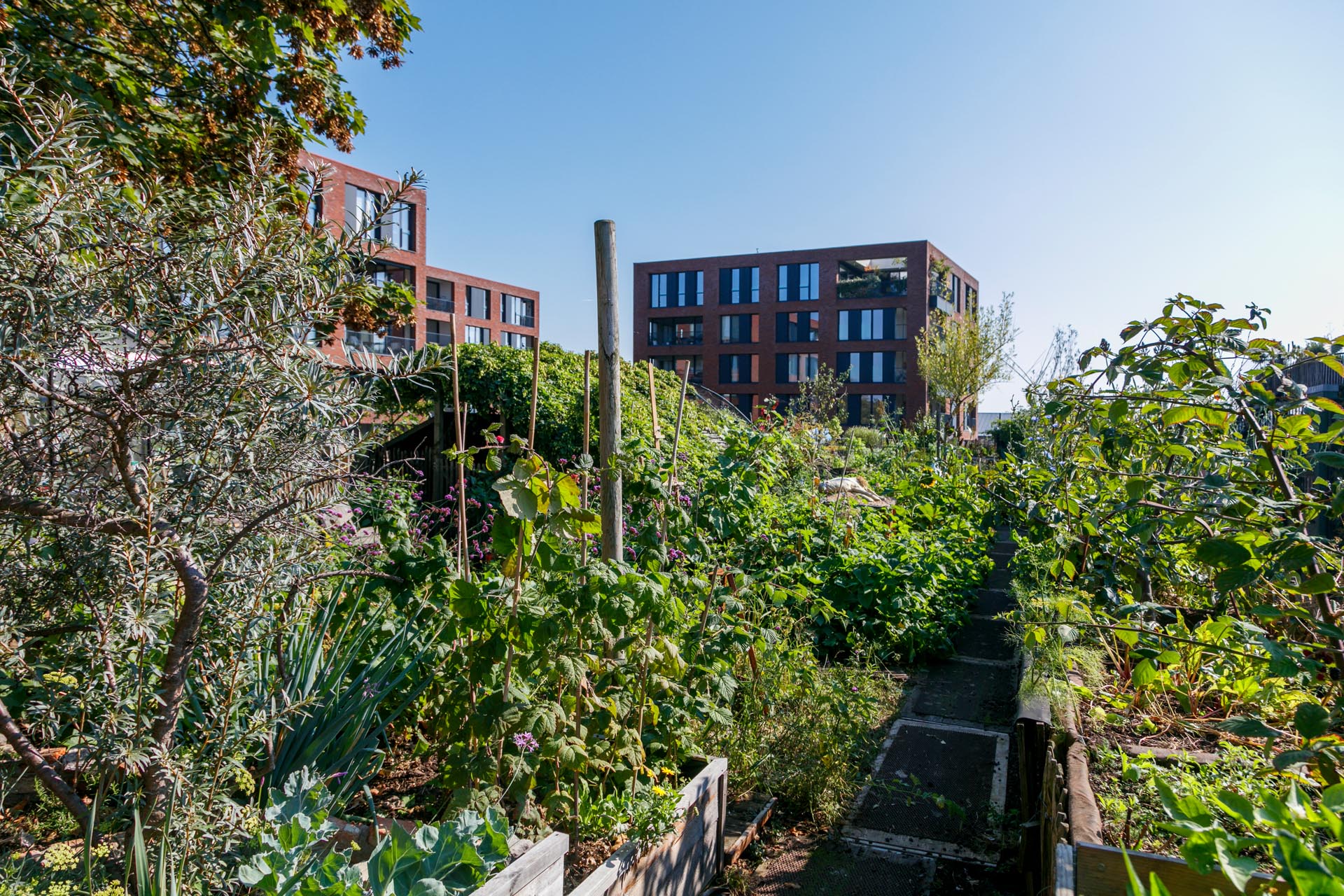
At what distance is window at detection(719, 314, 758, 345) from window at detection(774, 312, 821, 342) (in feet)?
4.45

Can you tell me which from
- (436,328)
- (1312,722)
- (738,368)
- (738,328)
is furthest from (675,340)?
(1312,722)

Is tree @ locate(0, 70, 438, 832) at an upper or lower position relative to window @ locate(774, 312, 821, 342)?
lower

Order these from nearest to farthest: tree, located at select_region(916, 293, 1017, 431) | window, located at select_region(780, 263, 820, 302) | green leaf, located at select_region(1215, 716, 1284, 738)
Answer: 1. green leaf, located at select_region(1215, 716, 1284, 738)
2. tree, located at select_region(916, 293, 1017, 431)
3. window, located at select_region(780, 263, 820, 302)

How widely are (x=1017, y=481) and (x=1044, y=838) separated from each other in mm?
4343

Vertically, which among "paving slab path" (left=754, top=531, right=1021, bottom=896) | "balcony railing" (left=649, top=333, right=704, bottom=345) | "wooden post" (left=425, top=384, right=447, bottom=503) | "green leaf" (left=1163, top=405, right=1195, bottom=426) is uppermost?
"balcony railing" (left=649, top=333, right=704, bottom=345)

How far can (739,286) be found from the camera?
4722cm

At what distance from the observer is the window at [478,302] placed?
173ft

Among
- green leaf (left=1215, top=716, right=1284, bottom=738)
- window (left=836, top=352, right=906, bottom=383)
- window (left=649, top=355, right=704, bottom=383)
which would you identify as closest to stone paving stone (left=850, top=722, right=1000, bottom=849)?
green leaf (left=1215, top=716, right=1284, bottom=738)

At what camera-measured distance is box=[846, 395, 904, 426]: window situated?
42.2 m

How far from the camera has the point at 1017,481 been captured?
7.02m

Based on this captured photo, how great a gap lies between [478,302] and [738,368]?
61.3ft

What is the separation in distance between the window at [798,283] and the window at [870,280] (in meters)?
1.37

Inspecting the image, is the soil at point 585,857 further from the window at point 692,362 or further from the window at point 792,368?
the window at point 692,362

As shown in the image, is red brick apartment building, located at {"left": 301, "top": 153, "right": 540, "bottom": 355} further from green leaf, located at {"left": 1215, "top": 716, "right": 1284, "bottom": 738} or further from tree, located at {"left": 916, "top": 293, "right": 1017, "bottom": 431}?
green leaf, located at {"left": 1215, "top": 716, "right": 1284, "bottom": 738}
